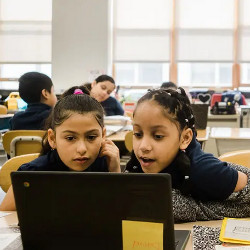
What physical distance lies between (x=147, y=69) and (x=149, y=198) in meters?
8.08

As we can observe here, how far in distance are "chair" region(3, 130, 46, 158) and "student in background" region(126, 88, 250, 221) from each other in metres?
1.71

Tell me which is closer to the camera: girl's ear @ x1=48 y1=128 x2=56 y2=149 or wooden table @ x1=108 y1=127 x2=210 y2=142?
girl's ear @ x1=48 y1=128 x2=56 y2=149

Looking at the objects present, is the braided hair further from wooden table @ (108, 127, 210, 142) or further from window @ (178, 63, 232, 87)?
window @ (178, 63, 232, 87)

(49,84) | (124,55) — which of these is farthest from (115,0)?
(49,84)

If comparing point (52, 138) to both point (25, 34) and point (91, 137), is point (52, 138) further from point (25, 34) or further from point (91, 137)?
point (25, 34)

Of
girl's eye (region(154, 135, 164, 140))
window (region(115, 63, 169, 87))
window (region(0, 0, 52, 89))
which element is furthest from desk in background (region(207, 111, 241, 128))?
window (region(0, 0, 52, 89))

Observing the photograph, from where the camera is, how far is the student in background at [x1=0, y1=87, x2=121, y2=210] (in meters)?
1.59

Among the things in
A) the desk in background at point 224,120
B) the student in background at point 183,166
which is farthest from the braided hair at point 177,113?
the desk in background at point 224,120

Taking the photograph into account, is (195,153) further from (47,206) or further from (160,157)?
(47,206)

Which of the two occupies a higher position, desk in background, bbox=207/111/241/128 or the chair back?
the chair back

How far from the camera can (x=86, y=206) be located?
885mm

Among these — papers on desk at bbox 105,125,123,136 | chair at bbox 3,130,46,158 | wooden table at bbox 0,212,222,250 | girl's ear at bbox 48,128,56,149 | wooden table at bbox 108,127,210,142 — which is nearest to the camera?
wooden table at bbox 0,212,222,250

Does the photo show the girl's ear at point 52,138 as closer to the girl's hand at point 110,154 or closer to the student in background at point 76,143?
the student in background at point 76,143

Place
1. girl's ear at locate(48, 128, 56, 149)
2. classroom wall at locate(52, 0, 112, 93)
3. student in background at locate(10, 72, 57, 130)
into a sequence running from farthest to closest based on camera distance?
classroom wall at locate(52, 0, 112, 93)
student in background at locate(10, 72, 57, 130)
girl's ear at locate(48, 128, 56, 149)
